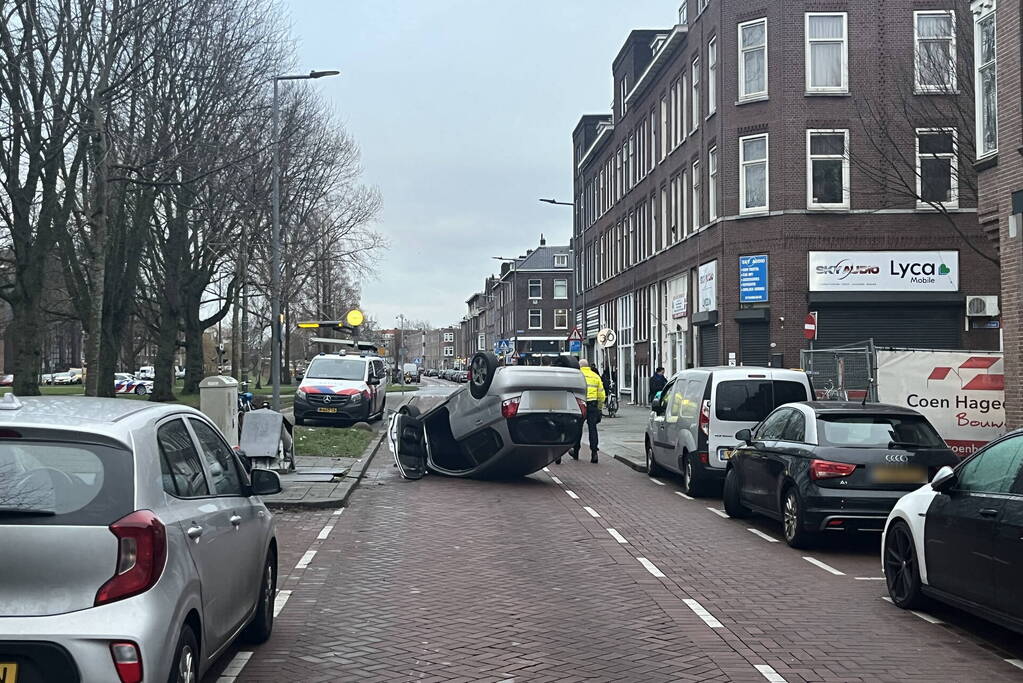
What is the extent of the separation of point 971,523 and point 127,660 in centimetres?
538

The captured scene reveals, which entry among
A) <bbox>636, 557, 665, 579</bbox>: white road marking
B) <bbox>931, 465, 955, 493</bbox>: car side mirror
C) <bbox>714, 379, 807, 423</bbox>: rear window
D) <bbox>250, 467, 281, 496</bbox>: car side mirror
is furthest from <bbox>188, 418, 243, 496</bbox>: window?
<bbox>714, 379, 807, 423</bbox>: rear window

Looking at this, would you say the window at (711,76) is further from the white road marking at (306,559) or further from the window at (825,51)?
the white road marking at (306,559)

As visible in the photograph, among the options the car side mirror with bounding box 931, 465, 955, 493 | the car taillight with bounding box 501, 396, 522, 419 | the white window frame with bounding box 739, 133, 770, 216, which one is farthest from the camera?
the white window frame with bounding box 739, 133, 770, 216

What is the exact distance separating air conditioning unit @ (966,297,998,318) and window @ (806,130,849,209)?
474cm

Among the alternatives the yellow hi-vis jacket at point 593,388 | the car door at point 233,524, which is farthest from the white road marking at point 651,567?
the yellow hi-vis jacket at point 593,388

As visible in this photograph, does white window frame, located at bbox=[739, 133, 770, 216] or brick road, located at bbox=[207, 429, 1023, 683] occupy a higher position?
white window frame, located at bbox=[739, 133, 770, 216]

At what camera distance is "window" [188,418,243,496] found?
230 inches

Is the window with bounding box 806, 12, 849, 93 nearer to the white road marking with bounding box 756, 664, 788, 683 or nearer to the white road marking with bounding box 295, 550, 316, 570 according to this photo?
the white road marking with bounding box 295, 550, 316, 570

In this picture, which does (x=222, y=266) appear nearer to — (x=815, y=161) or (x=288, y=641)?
(x=815, y=161)

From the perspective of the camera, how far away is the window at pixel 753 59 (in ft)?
108

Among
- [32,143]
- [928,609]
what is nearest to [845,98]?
[32,143]

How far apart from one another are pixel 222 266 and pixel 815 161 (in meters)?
22.9

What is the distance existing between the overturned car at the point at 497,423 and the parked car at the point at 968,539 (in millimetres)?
7921

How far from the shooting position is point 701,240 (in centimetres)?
3644
